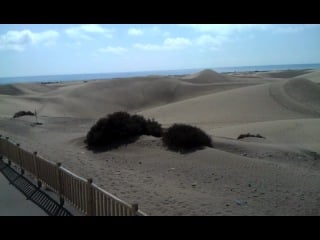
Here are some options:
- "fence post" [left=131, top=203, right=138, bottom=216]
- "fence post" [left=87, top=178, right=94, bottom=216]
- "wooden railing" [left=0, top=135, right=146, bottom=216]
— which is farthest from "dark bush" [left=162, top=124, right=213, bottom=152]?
"fence post" [left=131, top=203, right=138, bottom=216]

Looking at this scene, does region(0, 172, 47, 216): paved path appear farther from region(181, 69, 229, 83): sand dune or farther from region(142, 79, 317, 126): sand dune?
region(181, 69, 229, 83): sand dune

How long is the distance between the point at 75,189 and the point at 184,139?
7.01m

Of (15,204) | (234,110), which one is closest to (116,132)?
(15,204)

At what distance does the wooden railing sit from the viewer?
264 inches

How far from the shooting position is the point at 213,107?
48219 mm

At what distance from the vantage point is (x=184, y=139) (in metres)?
14.7

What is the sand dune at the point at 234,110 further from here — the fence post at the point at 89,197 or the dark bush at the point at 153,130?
the fence post at the point at 89,197

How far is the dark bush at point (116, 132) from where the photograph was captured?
16.6 m

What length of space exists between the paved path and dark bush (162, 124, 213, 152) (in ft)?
21.0

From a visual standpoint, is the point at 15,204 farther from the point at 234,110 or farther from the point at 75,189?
the point at 234,110

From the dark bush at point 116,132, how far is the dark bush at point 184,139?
1.82 m

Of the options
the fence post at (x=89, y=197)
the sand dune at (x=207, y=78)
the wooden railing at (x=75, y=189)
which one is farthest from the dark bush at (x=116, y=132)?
the sand dune at (x=207, y=78)
